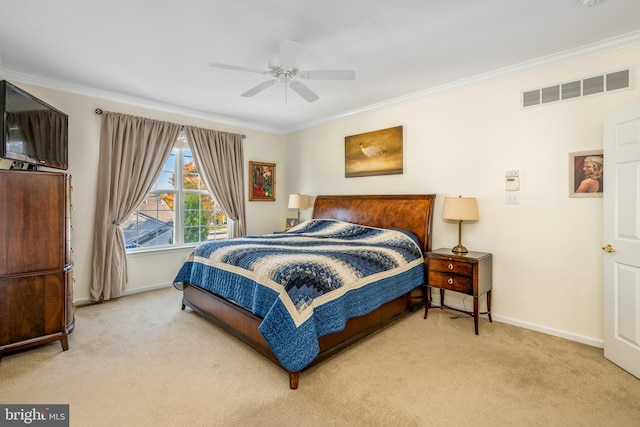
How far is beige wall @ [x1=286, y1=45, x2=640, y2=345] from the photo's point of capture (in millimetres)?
2703

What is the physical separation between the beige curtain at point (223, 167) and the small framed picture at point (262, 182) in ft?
0.84

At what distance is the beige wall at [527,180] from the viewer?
8.87ft

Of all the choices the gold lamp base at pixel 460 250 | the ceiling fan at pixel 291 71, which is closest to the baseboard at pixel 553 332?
the gold lamp base at pixel 460 250

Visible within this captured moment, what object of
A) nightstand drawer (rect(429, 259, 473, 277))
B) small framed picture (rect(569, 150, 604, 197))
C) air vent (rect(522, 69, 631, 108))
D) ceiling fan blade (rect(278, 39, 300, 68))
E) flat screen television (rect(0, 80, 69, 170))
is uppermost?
ceiling fan blade (rect(278, 39, 300, 68))

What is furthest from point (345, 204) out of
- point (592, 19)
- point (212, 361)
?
point (592, 19)

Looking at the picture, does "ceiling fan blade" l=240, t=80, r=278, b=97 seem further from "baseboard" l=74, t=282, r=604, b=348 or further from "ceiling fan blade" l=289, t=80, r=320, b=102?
"baseboard" l=74, t=282, r=604, b=348

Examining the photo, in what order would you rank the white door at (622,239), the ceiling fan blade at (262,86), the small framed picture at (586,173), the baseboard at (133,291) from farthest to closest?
1. the baseboard at (133,291)
2. the ceiling fan blade at (262,86)
3. the small framed picture at (586,173)
4. the white door at (622,239)

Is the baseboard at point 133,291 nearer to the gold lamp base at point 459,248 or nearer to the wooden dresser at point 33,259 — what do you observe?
the wooden dresser at point 33,259

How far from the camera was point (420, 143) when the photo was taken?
3.87 m

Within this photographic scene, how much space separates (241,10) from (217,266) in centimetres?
216

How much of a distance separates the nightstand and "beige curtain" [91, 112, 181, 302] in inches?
149

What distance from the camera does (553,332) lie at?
2885 millimetres

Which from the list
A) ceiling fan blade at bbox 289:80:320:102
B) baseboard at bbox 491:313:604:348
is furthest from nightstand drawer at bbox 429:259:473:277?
ceiling fan blade at bbox 289:80:320:102

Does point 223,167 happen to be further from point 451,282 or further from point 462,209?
point 451,282
